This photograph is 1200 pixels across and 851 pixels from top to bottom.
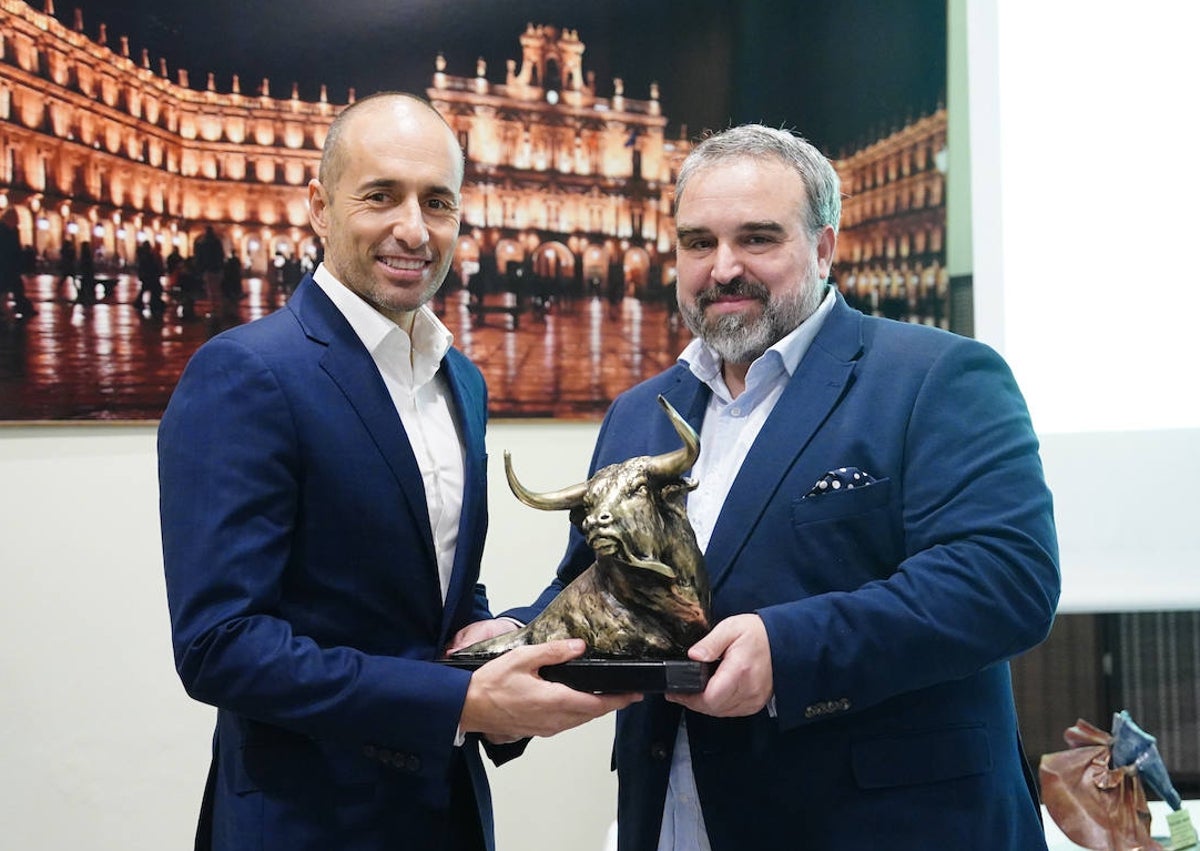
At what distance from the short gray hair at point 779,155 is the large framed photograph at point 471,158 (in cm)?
203

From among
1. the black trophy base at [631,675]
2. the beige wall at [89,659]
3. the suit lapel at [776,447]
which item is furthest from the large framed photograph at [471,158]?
the black trophy base at [631,675]

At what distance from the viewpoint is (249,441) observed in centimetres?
198

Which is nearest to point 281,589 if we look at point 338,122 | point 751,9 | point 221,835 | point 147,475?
point 221,835

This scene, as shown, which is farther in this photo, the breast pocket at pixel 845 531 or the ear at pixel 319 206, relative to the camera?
the ear at pixel 319 206

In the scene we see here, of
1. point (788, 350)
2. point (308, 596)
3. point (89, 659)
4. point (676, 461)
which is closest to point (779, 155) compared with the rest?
point (788, 350)

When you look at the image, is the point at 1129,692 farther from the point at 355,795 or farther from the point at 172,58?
the point at 172,58

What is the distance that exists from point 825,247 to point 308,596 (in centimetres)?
134

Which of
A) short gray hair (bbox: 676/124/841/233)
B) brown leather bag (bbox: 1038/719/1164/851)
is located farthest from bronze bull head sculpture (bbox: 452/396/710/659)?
brown leather bag (bbox: 1038/719/1164/851)

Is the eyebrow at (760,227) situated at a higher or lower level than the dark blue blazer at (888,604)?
higher

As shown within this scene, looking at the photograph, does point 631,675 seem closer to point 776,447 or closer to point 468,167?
point 776,447

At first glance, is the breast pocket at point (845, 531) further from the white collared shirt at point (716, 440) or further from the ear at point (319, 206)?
the ear at point (319, 206)

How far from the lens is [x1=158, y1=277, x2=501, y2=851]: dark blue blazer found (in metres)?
1.92

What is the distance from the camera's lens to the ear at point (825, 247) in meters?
2.40

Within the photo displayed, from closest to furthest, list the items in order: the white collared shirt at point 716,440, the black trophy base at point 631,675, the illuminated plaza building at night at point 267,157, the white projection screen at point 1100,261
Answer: the black trophy base at point 631,675
the white collared shirt at point 716,440
the illuminated plaza building at night at point 267,157
the white projection screen at point 1100,261
